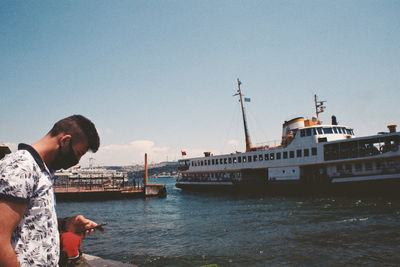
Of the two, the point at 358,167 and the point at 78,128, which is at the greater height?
the point at 78,128

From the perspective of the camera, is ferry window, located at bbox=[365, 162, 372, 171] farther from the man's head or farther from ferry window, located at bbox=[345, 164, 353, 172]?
the man's head

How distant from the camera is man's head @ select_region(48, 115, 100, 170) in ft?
6.31

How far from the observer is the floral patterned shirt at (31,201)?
1.53m

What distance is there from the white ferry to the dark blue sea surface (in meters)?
4.12

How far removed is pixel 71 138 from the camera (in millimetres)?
1948

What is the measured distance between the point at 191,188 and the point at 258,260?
107 ft

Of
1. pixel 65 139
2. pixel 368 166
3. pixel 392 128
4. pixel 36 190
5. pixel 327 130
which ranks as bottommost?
pixel 368 166

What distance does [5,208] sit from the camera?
1.48m

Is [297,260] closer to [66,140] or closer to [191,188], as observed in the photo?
[66,140]

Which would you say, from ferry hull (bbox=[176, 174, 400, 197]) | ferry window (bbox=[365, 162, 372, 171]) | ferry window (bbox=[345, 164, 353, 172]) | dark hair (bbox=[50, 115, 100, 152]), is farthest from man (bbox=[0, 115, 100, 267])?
ferry window (bbox=[345, 164, 353, 172])

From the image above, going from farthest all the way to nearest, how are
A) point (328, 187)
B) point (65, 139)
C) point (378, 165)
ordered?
point (328, 187) → point (378, 165) → point (65, 139)

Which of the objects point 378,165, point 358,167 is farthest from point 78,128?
point 358,167

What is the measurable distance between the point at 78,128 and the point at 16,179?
0.58 m

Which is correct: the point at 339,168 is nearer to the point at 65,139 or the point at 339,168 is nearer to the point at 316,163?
the point at 316,163
